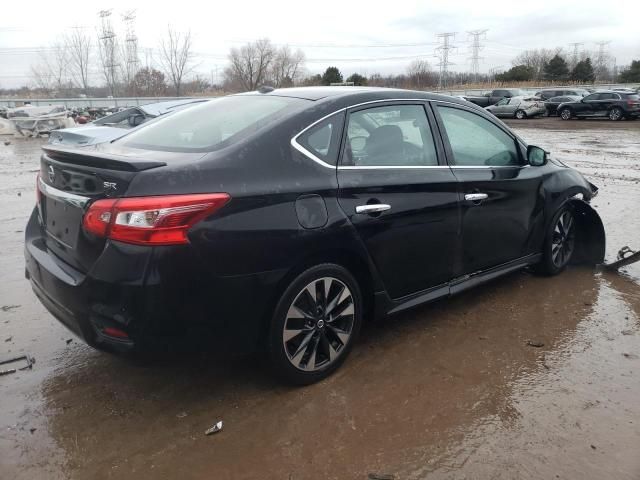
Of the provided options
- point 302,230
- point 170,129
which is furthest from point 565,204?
point 170,129

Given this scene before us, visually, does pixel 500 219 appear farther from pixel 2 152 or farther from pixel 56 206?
pixel 2 152

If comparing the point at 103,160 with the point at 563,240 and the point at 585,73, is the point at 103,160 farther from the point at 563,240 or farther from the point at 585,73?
the point at 585,73

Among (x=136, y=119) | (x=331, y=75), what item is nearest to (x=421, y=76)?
(x=331, y=75)

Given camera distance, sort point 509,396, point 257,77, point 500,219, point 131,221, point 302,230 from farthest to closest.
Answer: point 257,77, point 500,219, point 509,396, point 302,230, point 131,221

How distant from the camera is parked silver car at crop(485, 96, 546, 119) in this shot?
30219mm

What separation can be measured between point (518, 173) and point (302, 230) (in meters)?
2.28

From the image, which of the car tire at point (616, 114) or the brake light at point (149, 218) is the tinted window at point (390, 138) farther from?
the car tire at point (616, 114)

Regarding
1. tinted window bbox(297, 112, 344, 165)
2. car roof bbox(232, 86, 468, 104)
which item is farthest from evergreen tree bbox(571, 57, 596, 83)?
tinted window bbox(297, 112, 344, 165)

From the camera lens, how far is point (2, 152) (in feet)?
53.1

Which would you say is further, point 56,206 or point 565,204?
point 565,204

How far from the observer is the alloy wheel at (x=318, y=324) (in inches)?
A: 116

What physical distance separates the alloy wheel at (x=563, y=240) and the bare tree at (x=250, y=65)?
2003 inches

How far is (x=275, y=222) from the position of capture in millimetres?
2719

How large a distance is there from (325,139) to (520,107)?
99.6ft
